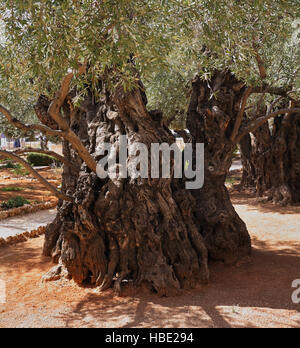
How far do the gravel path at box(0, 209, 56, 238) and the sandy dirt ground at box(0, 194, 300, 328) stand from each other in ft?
5.34

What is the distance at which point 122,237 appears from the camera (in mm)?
5586

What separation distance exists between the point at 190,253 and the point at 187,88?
8196 millimetres

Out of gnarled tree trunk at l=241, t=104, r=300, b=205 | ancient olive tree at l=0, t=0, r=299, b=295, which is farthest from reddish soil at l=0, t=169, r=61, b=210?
gnarled tree trunk at l=241, t=104, r=300, b=205

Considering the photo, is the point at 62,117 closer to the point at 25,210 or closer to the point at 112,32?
the point at 112,32

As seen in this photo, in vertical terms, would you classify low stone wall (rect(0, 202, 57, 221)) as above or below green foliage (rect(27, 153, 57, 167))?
below

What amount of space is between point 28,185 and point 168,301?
12.7 meters

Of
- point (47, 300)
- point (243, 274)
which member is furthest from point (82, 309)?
point (243, 274)

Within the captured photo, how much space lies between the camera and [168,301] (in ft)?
16.5

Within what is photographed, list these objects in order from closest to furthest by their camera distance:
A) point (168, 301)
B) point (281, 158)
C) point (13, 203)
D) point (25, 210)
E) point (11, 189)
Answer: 1. point (168, 301)
2. point (25, 210)
3. point (13, 203)
4. point (281, 158)
5. point (11, 189)

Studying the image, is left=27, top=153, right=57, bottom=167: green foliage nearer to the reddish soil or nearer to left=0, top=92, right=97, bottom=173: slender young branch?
the reddish soil

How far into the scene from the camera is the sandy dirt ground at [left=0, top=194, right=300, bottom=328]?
14.3 feet

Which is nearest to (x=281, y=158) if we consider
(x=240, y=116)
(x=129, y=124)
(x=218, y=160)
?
(x=240, y=116)
